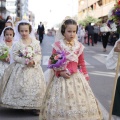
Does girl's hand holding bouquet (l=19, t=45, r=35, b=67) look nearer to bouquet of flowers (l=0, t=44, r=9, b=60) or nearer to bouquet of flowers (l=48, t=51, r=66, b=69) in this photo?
bouquet of flowers (l=0, t=44, r=9, b=60)

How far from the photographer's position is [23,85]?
7.27 m

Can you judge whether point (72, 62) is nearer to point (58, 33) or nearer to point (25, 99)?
point (58, 33)

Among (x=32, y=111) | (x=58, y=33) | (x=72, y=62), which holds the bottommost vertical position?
(x=32, y=111)

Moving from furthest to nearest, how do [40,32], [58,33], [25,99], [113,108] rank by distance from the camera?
1. [40,32]
2. [25,99]
3. [58,33]
4. [113,108]

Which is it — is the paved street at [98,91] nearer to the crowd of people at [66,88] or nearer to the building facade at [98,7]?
the crowd of people at [66,88]

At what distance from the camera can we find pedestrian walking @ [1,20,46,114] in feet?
23.7

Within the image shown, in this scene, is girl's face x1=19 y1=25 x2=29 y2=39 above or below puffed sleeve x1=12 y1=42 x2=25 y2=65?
above

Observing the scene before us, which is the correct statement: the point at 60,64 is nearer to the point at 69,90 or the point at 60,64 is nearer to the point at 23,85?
the point at 69,90

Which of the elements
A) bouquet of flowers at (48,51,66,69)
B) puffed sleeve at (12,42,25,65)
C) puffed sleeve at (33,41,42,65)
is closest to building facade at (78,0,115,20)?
puffed sleeve at (33,41,42,65)

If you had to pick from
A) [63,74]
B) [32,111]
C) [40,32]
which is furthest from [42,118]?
[40,32]

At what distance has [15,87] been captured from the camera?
7.31 meters

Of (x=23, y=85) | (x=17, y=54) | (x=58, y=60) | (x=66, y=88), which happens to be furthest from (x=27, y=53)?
(x=66, y=88)

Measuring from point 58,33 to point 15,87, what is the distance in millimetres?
1717

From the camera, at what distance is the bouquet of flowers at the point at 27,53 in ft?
23.7
